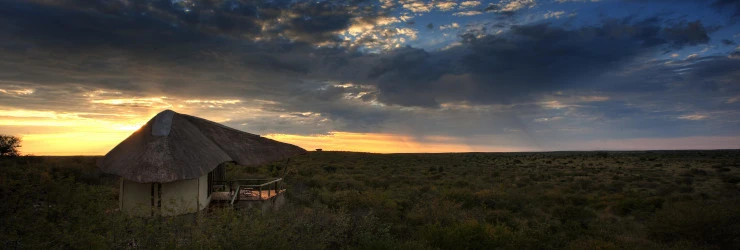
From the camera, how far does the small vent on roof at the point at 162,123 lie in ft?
43.3

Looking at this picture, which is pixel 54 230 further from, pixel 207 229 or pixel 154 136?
pixel 154 136

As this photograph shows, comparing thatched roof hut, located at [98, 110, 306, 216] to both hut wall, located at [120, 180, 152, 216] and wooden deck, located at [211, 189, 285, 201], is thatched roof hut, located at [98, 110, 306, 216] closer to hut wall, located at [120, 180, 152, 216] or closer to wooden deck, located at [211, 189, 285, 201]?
hut wall, located at [120, 180, 152, 216]

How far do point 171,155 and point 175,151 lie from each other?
306mm

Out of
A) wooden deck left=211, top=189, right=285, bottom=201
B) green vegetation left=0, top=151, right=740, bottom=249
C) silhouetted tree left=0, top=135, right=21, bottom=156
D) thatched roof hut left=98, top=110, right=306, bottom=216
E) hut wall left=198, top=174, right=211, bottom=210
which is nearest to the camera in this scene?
green vegetation left=0, top=151, right=740, bottom=249

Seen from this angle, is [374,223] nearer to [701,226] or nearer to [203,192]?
[203,192]

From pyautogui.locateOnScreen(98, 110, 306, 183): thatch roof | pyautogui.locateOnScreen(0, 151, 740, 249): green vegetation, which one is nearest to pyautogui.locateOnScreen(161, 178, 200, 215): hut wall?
pyautogui.locateOnScreen(0, 151, 740, 249): green vegetation

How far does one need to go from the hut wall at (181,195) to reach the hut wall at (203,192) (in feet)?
0.47

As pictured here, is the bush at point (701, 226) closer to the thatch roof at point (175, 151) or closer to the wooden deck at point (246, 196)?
the wooden deck at point (246, 196)

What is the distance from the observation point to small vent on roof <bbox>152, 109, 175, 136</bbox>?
13.2 meters

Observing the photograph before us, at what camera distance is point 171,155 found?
12.4 metres

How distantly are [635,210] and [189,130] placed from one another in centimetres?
1800

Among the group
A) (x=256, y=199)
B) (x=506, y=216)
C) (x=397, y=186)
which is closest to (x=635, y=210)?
(x=506, y=216)

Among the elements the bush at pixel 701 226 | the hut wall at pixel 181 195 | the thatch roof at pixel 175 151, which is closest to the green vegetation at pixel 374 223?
the bush at pixel 701 226

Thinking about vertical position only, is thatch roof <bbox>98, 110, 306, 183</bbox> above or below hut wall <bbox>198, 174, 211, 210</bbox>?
above
